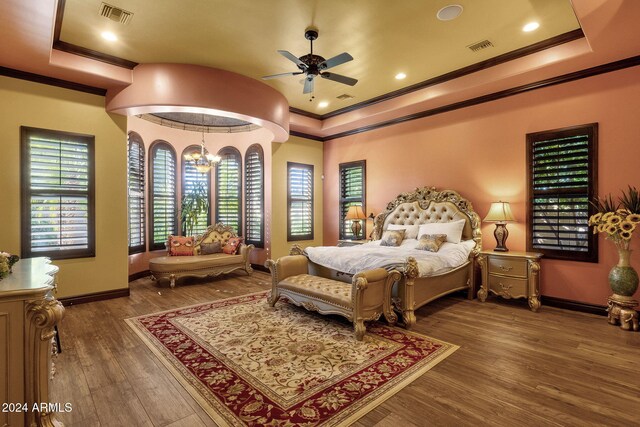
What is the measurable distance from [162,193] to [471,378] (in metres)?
6.45

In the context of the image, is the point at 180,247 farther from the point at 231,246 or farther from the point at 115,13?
the point at 115,13

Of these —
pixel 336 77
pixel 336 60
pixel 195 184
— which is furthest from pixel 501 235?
pixel 195 184

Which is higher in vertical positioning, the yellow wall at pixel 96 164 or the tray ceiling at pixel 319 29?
the tray ceiling at pixel 319 29

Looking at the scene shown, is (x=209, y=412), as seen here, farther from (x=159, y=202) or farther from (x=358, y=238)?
(x=159, y=202)

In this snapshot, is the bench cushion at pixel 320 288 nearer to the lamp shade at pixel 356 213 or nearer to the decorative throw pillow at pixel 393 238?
the decorative throw pillow at pixel 393 238

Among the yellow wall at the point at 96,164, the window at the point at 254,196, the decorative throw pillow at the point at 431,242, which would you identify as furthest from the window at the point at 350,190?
the yellow wall at the point at 96,164

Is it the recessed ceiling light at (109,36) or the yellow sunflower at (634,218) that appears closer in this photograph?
the yellow sunflower at (634,218)

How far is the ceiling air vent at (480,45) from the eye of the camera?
3948mm

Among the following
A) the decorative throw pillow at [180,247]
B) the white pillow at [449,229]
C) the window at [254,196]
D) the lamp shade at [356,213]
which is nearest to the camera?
the white pillow at [449,229]

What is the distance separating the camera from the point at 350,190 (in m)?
7.12

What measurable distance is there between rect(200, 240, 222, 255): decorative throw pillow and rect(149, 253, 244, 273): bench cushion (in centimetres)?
15

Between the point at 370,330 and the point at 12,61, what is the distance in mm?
5351

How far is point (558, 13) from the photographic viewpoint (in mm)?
3357

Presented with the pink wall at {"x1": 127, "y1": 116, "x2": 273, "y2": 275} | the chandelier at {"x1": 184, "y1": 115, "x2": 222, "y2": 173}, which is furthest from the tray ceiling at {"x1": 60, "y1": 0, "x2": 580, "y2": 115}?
the pink wall at {"x1": 127, "y1": 116, "x2": 273, "y2": 275}
